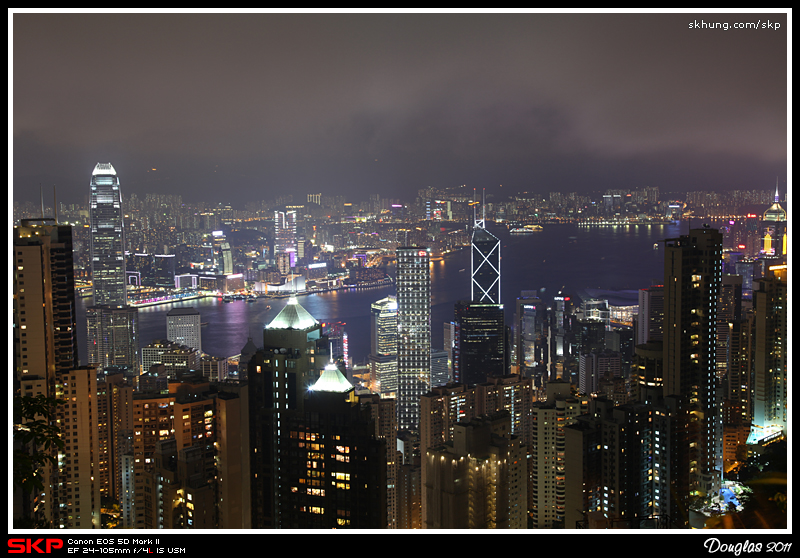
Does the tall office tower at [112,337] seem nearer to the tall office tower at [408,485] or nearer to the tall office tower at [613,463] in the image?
the tall office tower at [408,485]

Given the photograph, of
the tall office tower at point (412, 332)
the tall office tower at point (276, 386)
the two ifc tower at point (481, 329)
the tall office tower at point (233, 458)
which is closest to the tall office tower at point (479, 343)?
the two ifc tower at point (481, 329)

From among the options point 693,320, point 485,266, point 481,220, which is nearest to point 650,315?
point 693,320

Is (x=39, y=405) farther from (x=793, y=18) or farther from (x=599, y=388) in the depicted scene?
(x=599, y=388)

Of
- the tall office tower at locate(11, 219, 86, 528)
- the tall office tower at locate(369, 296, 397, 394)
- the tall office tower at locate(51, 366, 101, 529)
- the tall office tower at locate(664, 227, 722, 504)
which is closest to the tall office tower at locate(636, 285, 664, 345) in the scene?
the tall office tower at locate(664, 227, 722, 504)

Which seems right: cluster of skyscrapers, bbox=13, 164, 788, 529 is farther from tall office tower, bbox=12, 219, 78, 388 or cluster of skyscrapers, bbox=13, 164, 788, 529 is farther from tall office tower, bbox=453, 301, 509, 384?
tall office tower, bbox=453, 301, 509, 384

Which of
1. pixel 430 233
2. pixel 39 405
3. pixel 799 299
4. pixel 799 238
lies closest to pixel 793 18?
pixel 799 238
